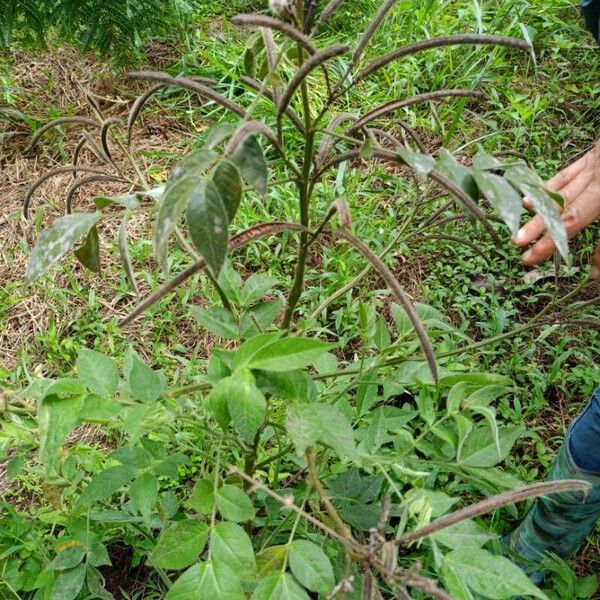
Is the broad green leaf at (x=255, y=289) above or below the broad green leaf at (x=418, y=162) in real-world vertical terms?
below

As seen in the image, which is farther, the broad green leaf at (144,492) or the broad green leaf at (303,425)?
the broad green leaf at (144,492)

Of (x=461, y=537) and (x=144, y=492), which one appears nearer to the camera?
(x=461, y=537)

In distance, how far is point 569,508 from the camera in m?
1.55

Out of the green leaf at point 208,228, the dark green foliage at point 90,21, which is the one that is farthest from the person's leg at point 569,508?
the dark green foliage at point 90,21

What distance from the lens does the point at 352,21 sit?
3.09 m

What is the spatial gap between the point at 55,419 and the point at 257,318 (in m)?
0.33

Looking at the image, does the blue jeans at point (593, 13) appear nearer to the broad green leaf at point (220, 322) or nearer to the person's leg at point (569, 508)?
the person's leg at point (569, 508)

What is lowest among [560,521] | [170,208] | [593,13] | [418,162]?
[560,521]

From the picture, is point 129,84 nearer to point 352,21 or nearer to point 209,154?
point 352,21

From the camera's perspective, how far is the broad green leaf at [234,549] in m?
0.89

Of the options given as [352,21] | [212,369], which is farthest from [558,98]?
[212,369]

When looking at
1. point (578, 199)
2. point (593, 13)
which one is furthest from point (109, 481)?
point (593, 13)

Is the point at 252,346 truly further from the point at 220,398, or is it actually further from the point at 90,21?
the point at 90,21

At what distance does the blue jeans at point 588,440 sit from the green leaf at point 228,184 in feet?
3.87
